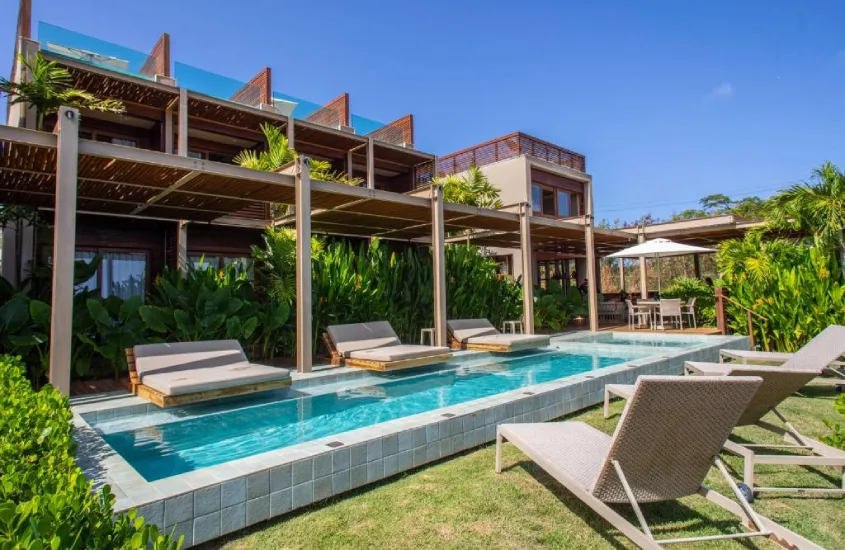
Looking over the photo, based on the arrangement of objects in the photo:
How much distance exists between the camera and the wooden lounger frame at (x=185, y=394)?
17.9 ft

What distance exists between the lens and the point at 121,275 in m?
12.1

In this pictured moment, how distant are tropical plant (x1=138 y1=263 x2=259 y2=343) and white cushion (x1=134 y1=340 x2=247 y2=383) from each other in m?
0.92

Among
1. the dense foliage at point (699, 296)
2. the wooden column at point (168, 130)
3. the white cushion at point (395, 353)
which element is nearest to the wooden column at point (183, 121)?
the wooden column at point (168, 130)

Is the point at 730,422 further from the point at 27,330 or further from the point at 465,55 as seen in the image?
the point at 465,55

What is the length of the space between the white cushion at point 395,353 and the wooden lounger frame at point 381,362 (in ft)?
0.16

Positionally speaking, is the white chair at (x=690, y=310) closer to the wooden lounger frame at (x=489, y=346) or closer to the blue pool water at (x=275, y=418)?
the wooden lounger frame at (x=489, y=346)

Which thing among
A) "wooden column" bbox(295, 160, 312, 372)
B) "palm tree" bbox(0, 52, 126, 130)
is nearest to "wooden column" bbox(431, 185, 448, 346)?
"wooden column" bbox(295, 160, 312, 372)

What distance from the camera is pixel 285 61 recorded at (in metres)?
16.4

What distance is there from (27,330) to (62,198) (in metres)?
2.19

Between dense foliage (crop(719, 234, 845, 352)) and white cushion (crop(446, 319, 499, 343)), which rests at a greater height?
dense foliage (crop(719, 234, 845, 352))

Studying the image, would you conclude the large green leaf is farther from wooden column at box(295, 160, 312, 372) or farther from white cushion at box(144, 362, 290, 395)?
wooden column at box(295, 160, 312, 372)

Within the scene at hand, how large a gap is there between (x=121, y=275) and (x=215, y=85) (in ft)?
20.7

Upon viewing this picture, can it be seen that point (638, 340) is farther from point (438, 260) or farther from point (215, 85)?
point (215, 85)

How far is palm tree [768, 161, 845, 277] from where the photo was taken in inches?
374
